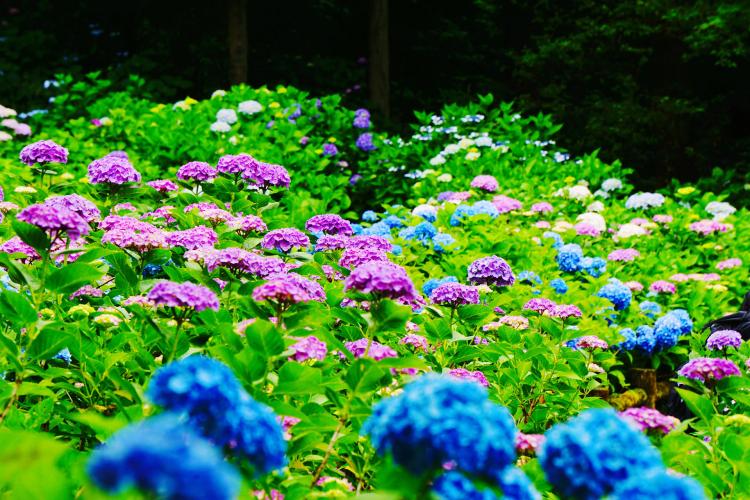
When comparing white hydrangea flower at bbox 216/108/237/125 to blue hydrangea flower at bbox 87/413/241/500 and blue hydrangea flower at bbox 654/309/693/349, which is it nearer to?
blue hydrangea flower at bbox 654/309/693/349

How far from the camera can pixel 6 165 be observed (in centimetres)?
539

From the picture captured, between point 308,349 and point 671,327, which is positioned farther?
point 671,327

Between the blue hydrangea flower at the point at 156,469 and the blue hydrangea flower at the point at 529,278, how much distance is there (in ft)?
12.3

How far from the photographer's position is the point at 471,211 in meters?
5.61

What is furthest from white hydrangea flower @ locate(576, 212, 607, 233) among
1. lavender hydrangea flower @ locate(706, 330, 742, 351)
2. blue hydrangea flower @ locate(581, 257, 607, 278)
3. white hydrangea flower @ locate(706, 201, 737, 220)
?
lavender hydrangea flower @ locate(706, 330, 742, 351)

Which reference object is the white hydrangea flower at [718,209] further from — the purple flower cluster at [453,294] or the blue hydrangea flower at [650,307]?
A: the purple flower cluster at [453,294]

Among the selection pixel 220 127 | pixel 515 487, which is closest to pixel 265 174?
pixel 515 487

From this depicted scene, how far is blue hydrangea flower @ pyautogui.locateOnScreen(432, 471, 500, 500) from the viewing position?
1186 millimetres

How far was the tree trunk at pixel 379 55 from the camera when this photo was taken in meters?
12.7

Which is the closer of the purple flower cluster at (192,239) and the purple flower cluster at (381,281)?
the purple flower cluster at (381,281)

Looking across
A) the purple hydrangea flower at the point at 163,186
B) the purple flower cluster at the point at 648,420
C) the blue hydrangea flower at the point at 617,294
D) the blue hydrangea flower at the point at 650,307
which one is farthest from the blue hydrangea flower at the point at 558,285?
the purple flower cluster at the point at 648,420

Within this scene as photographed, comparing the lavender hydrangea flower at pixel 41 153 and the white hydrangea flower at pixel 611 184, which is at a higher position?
the lavender hydrangea flower at pixel 41 153

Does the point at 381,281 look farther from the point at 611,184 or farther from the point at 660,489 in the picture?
the point at 611,184

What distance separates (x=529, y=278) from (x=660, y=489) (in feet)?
11.5
